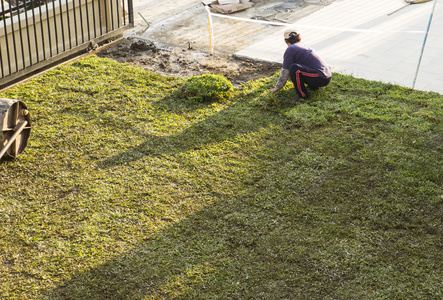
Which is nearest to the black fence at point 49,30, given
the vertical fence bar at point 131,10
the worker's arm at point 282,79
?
the vertical fence bar at point 131,10

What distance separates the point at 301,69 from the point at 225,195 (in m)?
2.97

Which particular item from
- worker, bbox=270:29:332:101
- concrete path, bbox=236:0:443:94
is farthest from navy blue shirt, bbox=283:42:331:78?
concrete path, bbox=236:0:443:94

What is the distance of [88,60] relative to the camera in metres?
10.0

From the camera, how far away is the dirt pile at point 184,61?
32.1 feet

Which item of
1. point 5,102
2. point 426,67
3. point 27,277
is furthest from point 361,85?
point 27,277

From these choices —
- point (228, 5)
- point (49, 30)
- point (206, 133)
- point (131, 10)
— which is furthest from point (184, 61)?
point (228, 5)

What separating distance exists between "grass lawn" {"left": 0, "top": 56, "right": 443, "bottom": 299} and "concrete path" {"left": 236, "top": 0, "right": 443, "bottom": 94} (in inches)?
28.1

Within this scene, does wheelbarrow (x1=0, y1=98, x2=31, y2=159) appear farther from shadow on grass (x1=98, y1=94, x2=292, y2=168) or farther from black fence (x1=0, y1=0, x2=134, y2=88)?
black fence (x1=0, y1=0, x2=134, y2=88)

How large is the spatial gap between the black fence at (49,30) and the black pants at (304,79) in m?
4.38

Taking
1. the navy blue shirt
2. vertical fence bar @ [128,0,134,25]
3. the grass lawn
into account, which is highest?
vertical fence bar @ [128,0,134,25]

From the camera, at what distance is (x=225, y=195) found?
639 centimetres

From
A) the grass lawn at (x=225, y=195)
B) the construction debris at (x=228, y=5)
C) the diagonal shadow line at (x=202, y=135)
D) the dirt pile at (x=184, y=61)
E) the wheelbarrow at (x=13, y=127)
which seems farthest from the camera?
the construction debris at (x=228, y=5)

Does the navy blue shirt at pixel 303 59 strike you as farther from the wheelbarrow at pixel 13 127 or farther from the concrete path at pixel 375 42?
the wheelbarrow at pixel 13 127

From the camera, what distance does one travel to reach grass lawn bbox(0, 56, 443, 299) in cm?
518
